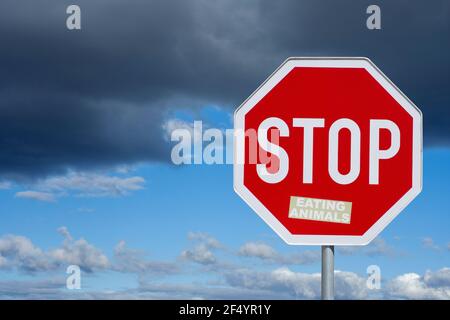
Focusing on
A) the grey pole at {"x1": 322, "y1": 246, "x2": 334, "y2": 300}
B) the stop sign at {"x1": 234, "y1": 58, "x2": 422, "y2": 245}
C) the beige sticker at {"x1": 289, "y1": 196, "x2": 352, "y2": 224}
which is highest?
the stop sign at {"x1": 234, "y1": 58, "x2": 422, "y2": 245}

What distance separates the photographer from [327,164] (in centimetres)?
445

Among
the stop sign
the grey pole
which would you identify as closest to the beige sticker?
the stop sign

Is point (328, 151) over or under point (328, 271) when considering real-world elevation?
over

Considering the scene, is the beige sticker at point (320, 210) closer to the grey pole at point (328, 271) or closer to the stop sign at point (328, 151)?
the stop sign at point (328, 151)

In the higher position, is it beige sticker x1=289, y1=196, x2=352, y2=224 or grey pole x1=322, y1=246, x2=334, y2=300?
beige sticker x1=289, y1=196, x2=352, y2=224

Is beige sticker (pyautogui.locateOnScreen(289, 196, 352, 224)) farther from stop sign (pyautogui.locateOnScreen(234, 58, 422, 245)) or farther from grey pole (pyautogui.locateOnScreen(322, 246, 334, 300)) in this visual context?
grey pole (pyautogui.locateOnScreen(322, 246, 334, 300))

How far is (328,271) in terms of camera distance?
445 cm

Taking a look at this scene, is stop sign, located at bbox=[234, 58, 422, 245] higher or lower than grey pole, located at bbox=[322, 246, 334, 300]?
higher

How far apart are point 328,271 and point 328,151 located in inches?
36.6

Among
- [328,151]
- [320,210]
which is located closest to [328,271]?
[320,210]

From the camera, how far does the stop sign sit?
14.3 feet

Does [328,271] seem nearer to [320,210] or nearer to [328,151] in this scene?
[320,210]
